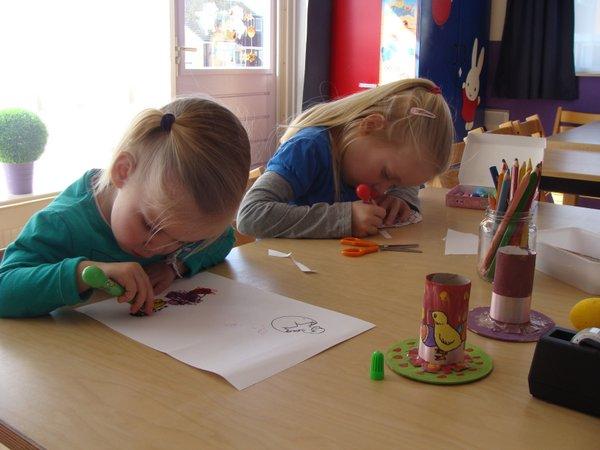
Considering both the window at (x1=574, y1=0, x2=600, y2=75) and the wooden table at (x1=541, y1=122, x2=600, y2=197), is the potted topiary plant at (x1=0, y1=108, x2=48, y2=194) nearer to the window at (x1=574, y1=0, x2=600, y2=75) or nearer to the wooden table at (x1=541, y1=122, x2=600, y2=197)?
the wooden table at (x1=541, y1=122, x2=600, y2=197)

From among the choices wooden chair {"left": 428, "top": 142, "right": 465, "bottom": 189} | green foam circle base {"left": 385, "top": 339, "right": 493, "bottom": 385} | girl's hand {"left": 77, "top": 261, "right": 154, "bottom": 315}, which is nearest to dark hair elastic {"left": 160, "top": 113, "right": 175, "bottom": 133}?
girl's hand {"left": 77, "top": 261, "right": 154, "bottom": 315}

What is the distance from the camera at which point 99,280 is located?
2.76 feet

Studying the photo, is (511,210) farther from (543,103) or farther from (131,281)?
(543,103)

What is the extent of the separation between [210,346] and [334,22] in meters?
3.69

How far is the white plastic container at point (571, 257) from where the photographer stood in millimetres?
998

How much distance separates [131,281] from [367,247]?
480 mm

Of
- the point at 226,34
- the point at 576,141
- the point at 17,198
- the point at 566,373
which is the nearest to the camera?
the point at 566,373

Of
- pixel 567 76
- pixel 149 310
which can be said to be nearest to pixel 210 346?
pixel 149 310

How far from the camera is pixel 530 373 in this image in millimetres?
675

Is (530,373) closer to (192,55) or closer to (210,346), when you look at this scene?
(210,346)

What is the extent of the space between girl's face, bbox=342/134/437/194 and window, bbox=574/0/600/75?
11.2 feet

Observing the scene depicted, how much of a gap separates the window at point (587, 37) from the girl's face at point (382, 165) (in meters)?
3.40

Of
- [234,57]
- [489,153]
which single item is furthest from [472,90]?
[489,153]

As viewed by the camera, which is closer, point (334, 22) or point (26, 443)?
point (26, 443)
